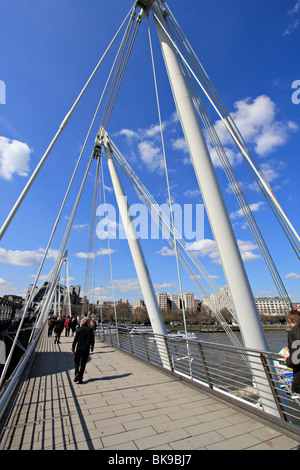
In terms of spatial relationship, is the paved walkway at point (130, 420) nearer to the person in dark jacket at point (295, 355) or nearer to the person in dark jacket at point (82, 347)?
the person in dark jacket at point (82, 347)

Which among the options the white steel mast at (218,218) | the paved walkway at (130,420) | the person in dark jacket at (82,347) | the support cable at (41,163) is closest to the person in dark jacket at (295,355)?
the paved walkway at (130,420)

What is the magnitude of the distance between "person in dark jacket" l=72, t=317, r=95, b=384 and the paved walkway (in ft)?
0.82

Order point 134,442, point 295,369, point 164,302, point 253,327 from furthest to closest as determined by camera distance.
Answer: point 164,302 < point 253,327 < point 134,442 < point 295,369

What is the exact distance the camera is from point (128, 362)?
7637 millimetres

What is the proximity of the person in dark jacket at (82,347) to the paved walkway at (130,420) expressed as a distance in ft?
0.82

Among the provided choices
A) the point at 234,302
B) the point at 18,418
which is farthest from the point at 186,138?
the point at 18,418

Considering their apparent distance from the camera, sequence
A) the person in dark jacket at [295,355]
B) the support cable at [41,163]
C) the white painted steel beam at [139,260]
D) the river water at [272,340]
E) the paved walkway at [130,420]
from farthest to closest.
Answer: the river water at [272,340] → the white painted steel beam at [139,260] → the support cable at [41,163] → the paved walkway at [130,420] → the person in dark jacket at [295,355]

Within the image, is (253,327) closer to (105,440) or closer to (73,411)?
(105,440)

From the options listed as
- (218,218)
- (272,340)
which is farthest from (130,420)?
(272,340)

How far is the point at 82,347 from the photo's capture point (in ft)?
17.9

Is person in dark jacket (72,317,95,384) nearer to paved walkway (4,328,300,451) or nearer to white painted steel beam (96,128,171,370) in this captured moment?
paved walkway (4,328,300,451)

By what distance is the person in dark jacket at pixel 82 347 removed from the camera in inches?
211

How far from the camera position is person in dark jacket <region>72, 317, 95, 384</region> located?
5.37 metres
